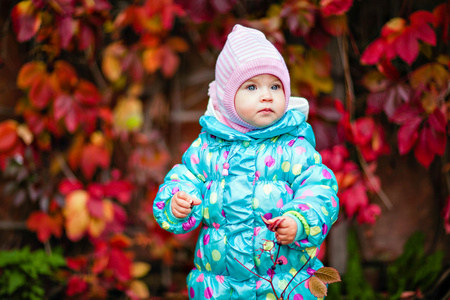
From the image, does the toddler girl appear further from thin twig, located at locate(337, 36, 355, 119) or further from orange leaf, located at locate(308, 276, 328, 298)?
thin twig, located at locate(337, 36, 355, 119)

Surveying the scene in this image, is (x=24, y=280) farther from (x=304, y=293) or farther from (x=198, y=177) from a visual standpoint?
(x=304, y=293)

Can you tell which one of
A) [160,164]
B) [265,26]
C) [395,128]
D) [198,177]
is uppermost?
[265,26]

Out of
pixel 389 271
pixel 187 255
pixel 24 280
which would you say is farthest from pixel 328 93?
pixel 24 280

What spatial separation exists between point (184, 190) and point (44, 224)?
61.0 inches

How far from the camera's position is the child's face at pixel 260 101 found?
1.57m

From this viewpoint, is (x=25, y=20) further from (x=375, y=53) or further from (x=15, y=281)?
(x=375, y=53)

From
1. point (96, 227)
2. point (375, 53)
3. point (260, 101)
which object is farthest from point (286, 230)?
point (96, 227)

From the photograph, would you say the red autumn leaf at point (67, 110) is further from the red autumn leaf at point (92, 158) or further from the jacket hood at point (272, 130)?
the jacket hood at point (272, 130)

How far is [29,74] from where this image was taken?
2.66m

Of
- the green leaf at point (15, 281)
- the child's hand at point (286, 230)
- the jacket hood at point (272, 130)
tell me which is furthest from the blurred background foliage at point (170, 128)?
the child's hand at point (286, 230)

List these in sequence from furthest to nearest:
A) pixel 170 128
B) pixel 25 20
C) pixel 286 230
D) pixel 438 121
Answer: pixel 170 128, pixel 25 20, pixel 438 121, pixel 286 230

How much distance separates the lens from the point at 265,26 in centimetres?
245

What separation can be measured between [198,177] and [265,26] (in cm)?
109

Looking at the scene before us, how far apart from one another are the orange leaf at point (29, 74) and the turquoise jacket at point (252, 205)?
1427 mm
